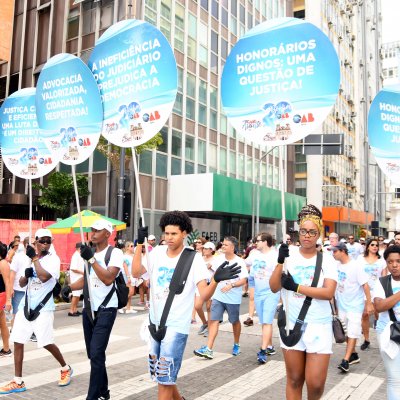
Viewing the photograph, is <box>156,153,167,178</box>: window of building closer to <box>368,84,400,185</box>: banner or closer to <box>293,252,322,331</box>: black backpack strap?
<box>368,84,400,185</box>: banner

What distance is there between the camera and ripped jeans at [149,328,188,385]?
152 inches

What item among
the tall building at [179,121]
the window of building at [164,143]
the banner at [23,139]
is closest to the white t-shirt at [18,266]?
the banner at [23,139]

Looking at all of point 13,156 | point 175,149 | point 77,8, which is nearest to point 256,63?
point 13,156

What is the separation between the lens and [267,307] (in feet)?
24.4

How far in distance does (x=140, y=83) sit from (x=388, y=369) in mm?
3963

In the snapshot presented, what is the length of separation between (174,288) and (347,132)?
2187 inches

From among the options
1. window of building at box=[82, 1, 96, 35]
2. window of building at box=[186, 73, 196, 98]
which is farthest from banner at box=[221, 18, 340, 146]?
window of building at box=[186, 73, 196, 98]

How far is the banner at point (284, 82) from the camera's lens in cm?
500

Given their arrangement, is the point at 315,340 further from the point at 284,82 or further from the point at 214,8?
the point at 214,8

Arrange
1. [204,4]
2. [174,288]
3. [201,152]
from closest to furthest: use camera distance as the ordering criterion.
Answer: [174,288] → [201,152] → [204,4]

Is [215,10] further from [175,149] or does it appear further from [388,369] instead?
[388,369]

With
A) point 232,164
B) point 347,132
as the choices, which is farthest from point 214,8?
point 347,132

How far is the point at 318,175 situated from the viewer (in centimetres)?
4631

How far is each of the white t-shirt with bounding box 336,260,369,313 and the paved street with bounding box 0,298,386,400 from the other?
89cm
